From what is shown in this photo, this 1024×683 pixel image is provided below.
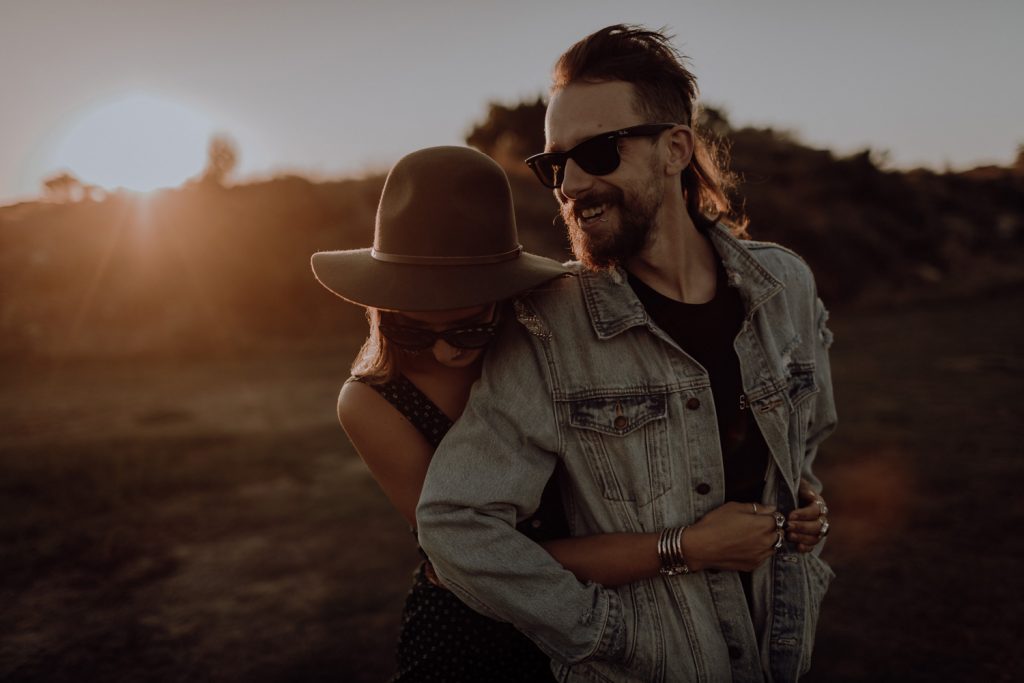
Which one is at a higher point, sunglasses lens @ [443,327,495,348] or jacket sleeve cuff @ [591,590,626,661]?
sunglasses lens @ [443,327,495,348]

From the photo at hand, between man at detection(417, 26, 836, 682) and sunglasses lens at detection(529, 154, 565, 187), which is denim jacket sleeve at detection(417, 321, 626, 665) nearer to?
man at detection(417, 26, 836, 682)

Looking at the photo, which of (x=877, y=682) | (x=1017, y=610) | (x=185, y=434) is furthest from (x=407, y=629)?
(x=185, y=434)

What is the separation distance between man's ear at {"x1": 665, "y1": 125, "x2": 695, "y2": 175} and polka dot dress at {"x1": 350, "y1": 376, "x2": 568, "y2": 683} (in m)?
1.07

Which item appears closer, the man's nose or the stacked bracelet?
the stacked bracelet

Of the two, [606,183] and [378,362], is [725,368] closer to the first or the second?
[606,183]

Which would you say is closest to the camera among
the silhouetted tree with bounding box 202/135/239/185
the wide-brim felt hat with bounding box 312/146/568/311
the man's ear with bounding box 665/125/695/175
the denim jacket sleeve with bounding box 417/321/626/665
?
the denim jacket sleeve with bounding box 417/321/626/665

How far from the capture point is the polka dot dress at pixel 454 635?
1.90 m

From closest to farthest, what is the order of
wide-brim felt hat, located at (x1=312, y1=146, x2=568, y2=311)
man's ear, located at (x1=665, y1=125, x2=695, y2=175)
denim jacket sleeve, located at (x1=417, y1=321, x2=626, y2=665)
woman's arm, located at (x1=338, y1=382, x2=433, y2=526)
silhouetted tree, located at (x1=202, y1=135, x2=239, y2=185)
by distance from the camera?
denim jacket sleeve, located at (x1=417, y1=321, x2=626, y2=665), wide-brim felt hat, located at (x1=312, y1=146, x2=568, y2=311), woman's arm, located at (x1=338, y1=382, x2=433, y2=526), man's ear, located at (x1=665, y1=125, x2=695, y2=175), silhouetted tree, located at (x1=202, y1=135, x2=239, y2=185)

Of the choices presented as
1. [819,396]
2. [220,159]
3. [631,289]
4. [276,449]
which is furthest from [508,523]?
[220,159]

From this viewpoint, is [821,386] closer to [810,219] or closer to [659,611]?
[659,611]

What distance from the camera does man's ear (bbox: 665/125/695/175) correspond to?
85.7 inches

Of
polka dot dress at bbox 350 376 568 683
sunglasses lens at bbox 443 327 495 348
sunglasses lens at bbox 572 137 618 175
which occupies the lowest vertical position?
polka dot dress at bbox 350 376 568 683

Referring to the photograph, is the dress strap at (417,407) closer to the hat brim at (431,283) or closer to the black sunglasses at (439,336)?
the black sunglasses at (439,336)

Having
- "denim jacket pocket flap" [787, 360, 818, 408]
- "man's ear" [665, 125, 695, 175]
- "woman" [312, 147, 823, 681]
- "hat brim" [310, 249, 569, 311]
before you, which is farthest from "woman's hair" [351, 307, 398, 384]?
"denim jacket pocket flap" [787, 360, 818, 408]
